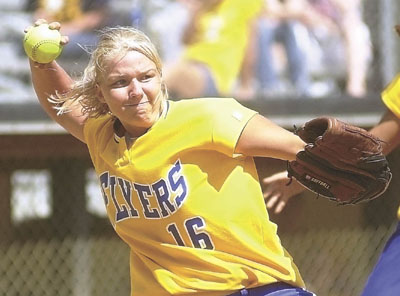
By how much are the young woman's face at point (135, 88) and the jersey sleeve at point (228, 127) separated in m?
0.25

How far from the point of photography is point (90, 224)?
8414 millimetres

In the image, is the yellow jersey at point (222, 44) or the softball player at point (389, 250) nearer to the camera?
the softball player at point (389, 250)

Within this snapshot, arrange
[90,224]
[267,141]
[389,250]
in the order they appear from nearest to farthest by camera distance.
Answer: [267,141]
[389,250]
[90,224]

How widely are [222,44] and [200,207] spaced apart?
164 inches

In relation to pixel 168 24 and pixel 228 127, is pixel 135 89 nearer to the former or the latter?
pixel 228 127

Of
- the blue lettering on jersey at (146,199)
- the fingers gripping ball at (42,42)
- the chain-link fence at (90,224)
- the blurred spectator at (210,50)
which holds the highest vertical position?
the fingers gripping ball at (42,42)

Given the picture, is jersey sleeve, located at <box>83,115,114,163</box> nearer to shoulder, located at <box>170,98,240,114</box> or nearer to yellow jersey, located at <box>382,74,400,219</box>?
shoulder, located at <box>170,98,240,114</box>

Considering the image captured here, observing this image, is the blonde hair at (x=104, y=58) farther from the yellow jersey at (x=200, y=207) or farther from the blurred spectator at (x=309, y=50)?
the blurred spectator at (x=309, y=50)

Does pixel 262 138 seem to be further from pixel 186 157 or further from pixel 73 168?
pixel 73 168

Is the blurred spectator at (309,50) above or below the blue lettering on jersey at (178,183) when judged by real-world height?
below

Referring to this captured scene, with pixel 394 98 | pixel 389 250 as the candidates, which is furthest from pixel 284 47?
pixel 389 250

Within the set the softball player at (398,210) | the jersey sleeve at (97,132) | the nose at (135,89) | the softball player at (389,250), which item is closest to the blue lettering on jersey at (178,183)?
the nose at (135,89)

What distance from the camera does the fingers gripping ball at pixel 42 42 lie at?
3.80m

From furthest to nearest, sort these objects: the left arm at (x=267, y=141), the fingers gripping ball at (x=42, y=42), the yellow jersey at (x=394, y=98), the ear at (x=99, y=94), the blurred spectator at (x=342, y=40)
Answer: the blurred spectator at (x=342, y=40) → the yellow jersey at (x=394, y=98) → the fingers gripping ball at (x=42, y=42) → the ear at (x=99, y=94) → the left arm at (x=267, y=141)
